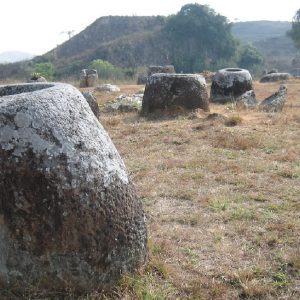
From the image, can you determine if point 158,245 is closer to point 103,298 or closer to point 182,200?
point 103,298

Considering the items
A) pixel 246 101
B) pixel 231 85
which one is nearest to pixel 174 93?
pixel 246 101

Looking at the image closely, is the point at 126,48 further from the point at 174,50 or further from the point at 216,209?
the point at 216,209

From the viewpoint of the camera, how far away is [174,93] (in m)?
11.3

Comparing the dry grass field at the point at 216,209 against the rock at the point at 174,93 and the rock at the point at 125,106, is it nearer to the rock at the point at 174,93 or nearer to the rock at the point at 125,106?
the rock at the point at 174,93

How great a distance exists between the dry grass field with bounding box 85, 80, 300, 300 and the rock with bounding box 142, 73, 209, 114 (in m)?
1.80

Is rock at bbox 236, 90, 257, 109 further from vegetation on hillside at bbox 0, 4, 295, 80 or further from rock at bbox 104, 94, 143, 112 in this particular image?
vegetation on hillside at bbox 0, 4, 295, 80

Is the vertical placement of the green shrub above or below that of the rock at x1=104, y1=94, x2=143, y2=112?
above

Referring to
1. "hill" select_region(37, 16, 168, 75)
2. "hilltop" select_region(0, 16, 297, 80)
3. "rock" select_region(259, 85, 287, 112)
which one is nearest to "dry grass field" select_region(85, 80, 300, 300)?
"rock" select_region(259, 85, 287, 112)

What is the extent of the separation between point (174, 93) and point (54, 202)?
8569 mm

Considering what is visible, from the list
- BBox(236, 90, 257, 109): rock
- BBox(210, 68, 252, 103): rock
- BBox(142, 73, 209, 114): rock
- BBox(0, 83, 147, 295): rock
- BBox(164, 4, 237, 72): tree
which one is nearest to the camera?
BBox(0, 83, 147, 295): rock

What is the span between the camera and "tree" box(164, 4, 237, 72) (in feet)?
187

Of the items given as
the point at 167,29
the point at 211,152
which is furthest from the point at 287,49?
the point at 211,152

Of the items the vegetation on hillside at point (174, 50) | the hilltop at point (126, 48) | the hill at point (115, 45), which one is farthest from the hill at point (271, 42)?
the hill at point (115, 45)

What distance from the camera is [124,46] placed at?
65250mm
